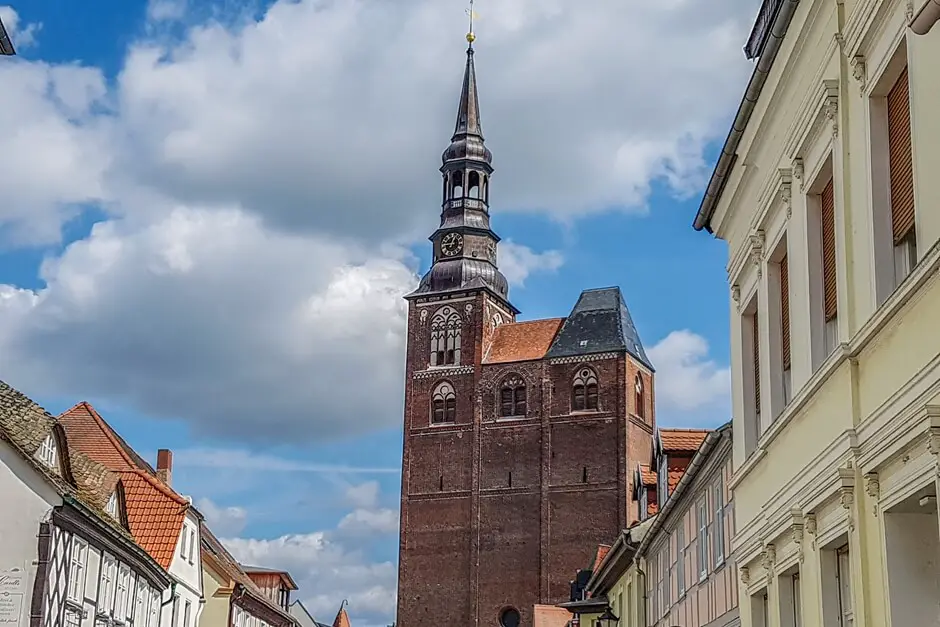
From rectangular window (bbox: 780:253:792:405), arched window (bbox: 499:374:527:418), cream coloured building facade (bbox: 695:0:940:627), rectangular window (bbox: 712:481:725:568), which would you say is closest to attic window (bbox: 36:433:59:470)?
rectangular window (bbox: 712:481:725:568)

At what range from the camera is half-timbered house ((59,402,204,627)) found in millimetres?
34094

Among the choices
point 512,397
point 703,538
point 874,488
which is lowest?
point 874,488

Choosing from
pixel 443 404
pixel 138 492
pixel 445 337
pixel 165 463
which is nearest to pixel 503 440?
pixel 443 404

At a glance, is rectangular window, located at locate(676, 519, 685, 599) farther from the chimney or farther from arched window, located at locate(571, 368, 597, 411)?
arched window, located at locate(571, 368, 597, 411)

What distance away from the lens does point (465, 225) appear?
9200cm

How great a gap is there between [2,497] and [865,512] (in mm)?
17902

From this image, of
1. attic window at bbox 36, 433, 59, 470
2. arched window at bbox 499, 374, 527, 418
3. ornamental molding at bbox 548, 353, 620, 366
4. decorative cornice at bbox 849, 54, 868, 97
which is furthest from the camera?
arched window at bbox 499, 374, 527, 418

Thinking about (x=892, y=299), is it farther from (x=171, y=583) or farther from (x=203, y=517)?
(x=203, y=517)

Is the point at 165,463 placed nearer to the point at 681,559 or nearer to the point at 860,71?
the point at 681,559

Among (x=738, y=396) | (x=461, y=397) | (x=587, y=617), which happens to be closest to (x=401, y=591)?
(x=461, y=397)

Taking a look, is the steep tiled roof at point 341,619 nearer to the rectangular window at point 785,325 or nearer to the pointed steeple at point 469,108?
the pointed steeple at point 469,108

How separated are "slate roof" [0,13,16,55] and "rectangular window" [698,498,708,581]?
11962mm

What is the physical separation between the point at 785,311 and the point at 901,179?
3.70 metres

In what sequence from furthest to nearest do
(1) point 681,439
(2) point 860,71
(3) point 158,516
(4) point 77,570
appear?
1. (3) point 158,516
2. (1) point 681,439
3. (4) point 77,570
4. (2) point 860,71
